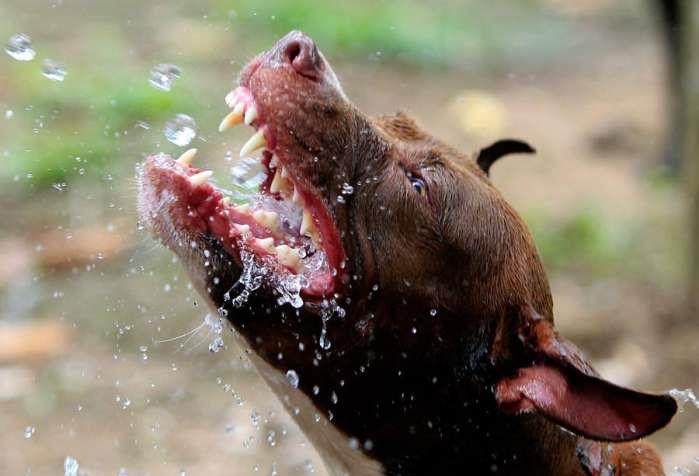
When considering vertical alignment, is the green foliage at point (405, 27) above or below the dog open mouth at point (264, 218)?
below

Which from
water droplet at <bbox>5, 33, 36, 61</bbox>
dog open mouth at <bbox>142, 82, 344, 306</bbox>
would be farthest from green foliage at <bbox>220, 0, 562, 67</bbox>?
dog open mouth at <bbox>142, 82, 344, 306</bbox>

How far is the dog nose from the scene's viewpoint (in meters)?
3.87

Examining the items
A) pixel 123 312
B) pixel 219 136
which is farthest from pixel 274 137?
pixel 219 136

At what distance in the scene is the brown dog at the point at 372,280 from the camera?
3898 millimetres

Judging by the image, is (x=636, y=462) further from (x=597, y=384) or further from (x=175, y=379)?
(x=175, y=379)

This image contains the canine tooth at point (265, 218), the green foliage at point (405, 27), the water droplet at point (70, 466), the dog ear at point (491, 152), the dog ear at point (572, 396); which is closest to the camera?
the dog ear at point (572, 396)

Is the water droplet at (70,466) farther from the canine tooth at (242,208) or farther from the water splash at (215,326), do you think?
the canine tooth at (242,208)

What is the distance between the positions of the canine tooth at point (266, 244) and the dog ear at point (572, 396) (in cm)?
82

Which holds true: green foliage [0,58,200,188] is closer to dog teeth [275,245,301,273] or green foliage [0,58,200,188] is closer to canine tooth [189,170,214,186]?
canine tooth [189,170,214,186]

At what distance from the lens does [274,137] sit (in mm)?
3883

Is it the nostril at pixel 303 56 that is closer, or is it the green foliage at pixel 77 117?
the nostril at pixel 303 56

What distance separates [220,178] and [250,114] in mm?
1712

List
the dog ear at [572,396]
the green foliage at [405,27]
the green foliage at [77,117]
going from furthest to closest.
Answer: the green foliage at [405,27]
the green foliage at [77,117]
the dog ear at [572,396]

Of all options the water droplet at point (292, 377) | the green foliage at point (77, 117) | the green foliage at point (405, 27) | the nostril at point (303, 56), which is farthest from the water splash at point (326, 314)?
the green foliage at point (405, 27)
